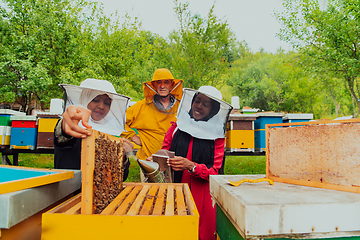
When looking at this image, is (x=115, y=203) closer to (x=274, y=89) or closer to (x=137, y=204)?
(x=137, y=204)

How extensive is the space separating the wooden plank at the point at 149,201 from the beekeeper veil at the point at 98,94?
115 cm

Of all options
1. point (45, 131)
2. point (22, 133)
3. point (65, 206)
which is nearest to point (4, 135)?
point (22, 133)

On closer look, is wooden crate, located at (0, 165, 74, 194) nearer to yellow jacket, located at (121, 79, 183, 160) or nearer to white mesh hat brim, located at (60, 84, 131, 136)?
white mesh hat brim, located at (60, 84, 131, 136)

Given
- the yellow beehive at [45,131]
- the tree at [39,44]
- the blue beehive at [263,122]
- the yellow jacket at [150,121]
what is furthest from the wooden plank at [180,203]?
the tree at [39,44]

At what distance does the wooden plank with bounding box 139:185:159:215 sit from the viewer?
985mm

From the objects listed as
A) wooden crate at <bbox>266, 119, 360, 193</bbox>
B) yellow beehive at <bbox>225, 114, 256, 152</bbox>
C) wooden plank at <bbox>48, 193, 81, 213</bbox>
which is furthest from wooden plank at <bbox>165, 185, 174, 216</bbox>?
yellow beehive at <bbox>225, 114, 256, 152</bbox>

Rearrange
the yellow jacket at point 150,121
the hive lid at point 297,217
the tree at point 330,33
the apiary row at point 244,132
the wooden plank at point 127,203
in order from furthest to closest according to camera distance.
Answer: the tree at point 330,33 → the apiary row at point 244,132 → the yellow jacket at point 150,121 → the wooden plank at point 127,203 → the hive lid at point 297,217

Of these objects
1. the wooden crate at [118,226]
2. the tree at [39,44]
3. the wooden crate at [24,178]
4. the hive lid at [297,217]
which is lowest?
the wooden crate at [118,226]

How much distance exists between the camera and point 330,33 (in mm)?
9938

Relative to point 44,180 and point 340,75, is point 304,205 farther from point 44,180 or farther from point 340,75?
point 340,75

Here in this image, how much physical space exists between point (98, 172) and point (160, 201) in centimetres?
35

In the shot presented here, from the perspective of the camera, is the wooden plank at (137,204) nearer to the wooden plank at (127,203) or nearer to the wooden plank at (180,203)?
the wooden plank at (127,203)

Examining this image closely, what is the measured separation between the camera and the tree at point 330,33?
31.4ft

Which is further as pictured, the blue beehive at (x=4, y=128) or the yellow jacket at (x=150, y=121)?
the blue beehive at (x=4, y=128)
